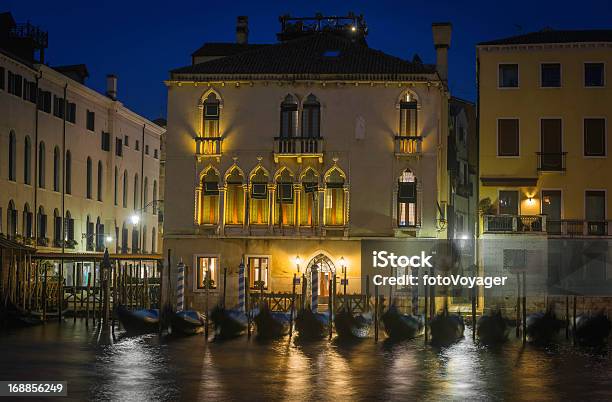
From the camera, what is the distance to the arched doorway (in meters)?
36.3

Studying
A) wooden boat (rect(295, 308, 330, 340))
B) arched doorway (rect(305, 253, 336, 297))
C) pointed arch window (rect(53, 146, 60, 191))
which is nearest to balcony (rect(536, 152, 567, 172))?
arched doorway (rect(305, 253, 336, 297))

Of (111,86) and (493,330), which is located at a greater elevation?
(111,86)

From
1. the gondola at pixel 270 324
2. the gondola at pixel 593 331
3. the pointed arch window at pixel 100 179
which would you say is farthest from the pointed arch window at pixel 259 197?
the pointed arch window at pixel 100 179

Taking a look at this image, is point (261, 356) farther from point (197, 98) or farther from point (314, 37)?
point (314, 37)

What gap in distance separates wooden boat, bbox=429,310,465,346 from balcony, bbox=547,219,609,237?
729 centimetres

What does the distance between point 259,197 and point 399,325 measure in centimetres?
713

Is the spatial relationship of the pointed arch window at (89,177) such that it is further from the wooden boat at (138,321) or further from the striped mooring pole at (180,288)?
the wooden boat at (138,321)

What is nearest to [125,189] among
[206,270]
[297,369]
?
[206,270]

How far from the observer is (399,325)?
31.7 meters

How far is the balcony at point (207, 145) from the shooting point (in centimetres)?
3681

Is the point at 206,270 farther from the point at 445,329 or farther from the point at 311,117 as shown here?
the point at 445,329

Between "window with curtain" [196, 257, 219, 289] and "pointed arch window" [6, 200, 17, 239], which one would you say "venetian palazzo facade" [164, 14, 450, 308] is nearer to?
"window with curtain" [196, 257, 219, 289]

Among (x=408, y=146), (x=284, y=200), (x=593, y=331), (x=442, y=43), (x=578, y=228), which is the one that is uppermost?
(x=442, y=43)

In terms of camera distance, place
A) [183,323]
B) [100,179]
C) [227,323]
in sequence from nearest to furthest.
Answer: [227,323] → [183,323] → [100,179]
